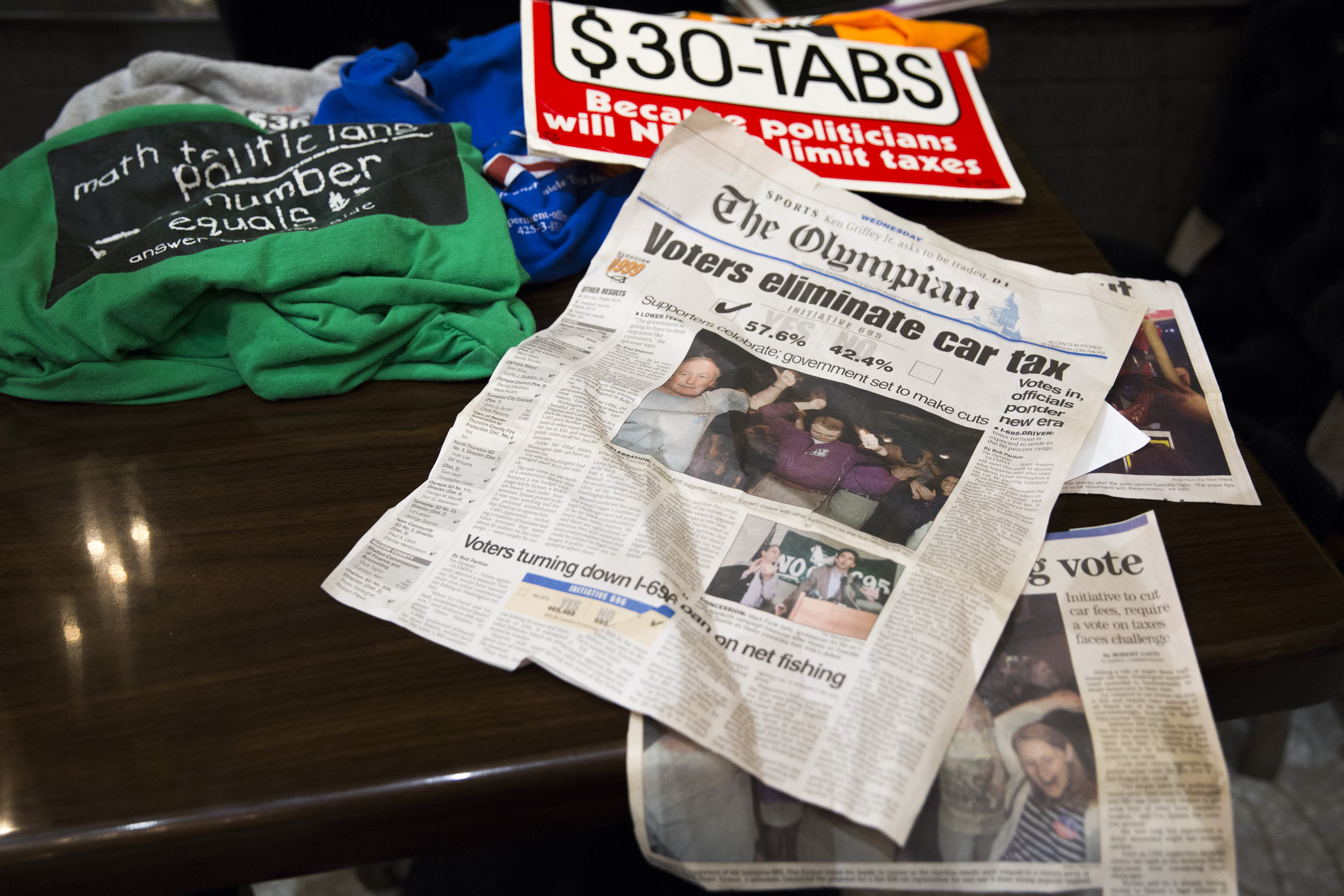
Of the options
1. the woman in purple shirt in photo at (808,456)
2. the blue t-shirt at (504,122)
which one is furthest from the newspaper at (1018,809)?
the blue t-shirt at (504,122)

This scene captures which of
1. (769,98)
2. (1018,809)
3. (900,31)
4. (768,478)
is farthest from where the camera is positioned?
(900,31)

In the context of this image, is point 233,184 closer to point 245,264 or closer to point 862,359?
point 245,264

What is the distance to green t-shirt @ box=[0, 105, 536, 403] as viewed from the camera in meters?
0.49

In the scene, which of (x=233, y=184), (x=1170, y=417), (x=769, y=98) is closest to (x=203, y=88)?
(x=233, y=184)

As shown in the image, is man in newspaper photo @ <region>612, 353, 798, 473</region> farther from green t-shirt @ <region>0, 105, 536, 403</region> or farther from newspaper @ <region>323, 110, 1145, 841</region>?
green t-shirt @ <region>0, 105, 536, 403</region>

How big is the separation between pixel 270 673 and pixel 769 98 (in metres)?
0.52

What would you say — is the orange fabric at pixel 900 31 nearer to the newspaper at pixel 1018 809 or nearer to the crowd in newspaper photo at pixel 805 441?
the crowd in newspaper photo at pixel 805 441

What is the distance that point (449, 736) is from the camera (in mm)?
342

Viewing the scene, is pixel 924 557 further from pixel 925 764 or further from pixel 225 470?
pixel 225 470

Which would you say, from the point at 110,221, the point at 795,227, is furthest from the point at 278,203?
the point at 795,227

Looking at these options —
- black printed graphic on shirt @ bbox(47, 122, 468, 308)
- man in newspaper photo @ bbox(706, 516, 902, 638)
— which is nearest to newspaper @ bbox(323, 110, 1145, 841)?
man in newspaper photo @ bbox(706, 516, 902, 638)

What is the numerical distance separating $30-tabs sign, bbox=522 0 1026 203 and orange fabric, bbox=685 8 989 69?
0.16 feet

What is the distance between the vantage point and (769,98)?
646mm

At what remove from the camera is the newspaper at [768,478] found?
36 centimetres
